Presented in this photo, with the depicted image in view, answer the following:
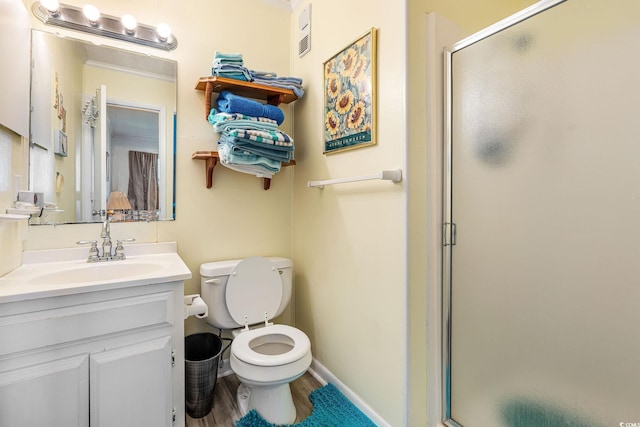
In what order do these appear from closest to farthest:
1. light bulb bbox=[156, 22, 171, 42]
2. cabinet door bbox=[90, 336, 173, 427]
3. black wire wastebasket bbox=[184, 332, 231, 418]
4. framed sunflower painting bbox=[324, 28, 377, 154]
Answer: cabinet door bbox=[90, 336, 173, 427] < framed sunflower painting bbox=[324, 28, 377, 154] < black wire wastebasket bbox=[184, 332, 231, 418] < light bulb bbox=[156, 22, 171, 42]

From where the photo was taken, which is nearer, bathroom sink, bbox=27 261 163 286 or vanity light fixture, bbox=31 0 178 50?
bathroom sink, bbox=27 261 163 286

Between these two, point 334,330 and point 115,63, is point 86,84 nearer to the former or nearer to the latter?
point 115,63

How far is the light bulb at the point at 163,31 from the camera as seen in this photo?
162 centimetres

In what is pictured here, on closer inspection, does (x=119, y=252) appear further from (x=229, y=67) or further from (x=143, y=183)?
(x=229, y=67)

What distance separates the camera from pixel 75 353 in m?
1.08

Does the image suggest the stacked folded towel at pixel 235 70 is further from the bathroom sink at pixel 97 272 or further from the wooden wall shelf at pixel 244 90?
the bathroom sink at pixel 97 272

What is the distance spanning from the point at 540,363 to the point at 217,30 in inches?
90.8

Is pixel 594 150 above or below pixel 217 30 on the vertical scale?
below

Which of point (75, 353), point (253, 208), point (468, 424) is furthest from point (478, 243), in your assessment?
point (75, 353)

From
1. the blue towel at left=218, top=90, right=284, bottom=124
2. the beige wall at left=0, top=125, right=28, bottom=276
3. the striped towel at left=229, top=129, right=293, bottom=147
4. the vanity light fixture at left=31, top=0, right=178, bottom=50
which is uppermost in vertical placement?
the vanity light fixture at left=31, top=0, right=178, bottom=50

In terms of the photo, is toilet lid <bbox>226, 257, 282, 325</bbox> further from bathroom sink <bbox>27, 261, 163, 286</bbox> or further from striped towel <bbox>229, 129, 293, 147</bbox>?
striped towel <bbox>229, 129, 293, 147</bbox>

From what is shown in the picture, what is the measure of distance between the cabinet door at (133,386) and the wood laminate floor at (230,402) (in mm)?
304

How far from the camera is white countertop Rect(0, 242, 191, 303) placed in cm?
102

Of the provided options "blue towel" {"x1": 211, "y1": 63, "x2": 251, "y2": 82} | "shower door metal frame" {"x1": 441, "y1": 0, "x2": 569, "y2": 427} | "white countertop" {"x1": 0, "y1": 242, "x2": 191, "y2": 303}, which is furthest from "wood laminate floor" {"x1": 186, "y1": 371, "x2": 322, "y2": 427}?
"blue towel" {"x1": 211, "y1": 63, "x2": 251, "y2": 82}
